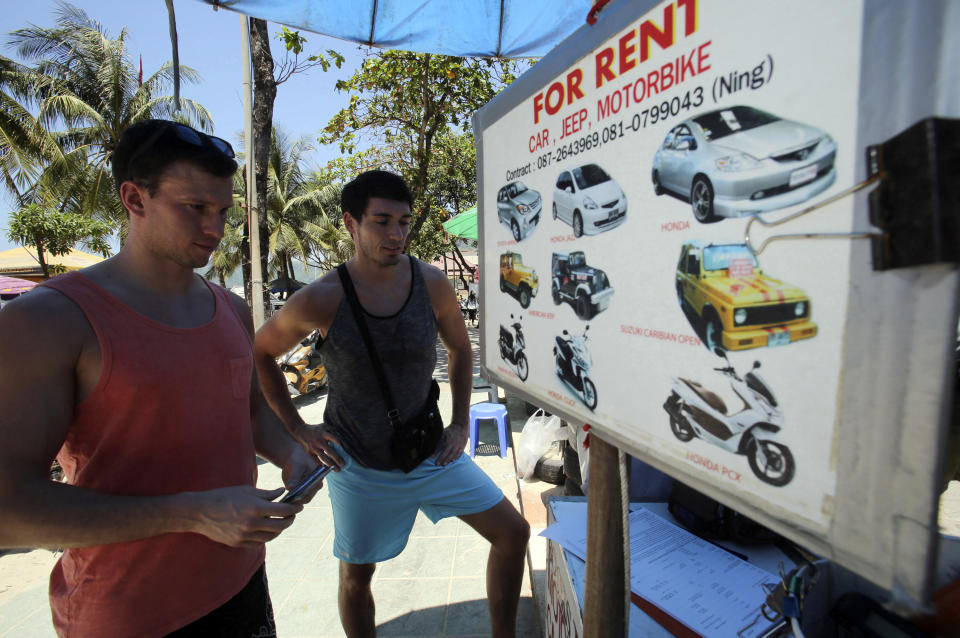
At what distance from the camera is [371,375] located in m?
2.16

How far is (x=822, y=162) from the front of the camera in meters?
0.52

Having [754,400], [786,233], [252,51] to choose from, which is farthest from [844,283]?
[252,51]

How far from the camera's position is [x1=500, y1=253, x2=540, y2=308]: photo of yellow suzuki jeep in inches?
45.5

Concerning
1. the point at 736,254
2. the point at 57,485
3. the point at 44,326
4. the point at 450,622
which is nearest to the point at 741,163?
the point at 736,254

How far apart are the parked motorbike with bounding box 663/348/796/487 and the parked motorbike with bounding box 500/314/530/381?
0.52m

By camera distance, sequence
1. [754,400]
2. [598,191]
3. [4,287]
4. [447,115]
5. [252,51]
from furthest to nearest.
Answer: [4,287]
[447,115]
[252,51]
[598,191]
[754,400]

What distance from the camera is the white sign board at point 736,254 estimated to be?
1.57 ft

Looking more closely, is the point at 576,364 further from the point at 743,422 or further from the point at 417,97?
the point at 417,97

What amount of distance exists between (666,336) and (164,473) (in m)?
1.33

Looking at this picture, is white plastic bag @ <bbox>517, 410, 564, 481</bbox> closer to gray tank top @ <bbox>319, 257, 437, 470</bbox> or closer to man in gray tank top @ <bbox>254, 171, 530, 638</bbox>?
man in gray tank top @ <bbox>254, 171, 530, 638</bbox>

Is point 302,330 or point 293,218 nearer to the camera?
point 302,330

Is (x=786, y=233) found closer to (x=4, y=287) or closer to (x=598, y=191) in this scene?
(x=598, y=191)

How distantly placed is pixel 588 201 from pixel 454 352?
69.2 inches

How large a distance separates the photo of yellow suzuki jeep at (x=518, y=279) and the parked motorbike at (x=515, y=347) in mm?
72
